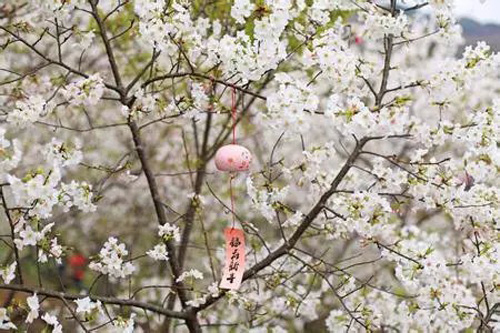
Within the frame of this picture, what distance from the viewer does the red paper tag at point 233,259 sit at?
2.60 meters

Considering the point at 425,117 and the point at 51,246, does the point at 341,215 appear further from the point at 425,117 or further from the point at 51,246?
the point at 425,117

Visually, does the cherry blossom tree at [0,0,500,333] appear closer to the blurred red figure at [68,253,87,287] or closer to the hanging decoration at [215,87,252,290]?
the hanging decoration at [215,87,252,290]

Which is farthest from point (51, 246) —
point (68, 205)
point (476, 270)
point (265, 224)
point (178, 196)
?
point (265, 224)

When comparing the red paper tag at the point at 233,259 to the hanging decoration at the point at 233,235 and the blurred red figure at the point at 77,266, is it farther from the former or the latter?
the blurred red figure at the point at 77,266

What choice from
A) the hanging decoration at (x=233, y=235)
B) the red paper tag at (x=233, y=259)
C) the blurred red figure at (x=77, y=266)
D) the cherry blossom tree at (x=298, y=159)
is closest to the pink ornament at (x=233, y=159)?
the hanging decoration at (x=233, y=235)

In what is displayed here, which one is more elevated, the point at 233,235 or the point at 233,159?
the point at 233,159

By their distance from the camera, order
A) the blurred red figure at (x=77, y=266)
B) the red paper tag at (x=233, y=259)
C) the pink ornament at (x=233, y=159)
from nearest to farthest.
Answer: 1. the pink ornament at (x=233, y=159)
2. the red paper tag at (x=233, y=259)
3. the blurred red figure at (x=77, y=266)

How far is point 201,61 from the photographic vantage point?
3633 millimetres

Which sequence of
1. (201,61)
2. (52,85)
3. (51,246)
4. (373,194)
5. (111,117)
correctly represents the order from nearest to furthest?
(51,246) → (373,194) → (52,85) → (201,61) → (111,117)

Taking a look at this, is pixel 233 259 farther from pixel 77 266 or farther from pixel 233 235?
pixel 77 266

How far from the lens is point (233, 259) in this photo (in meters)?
2.62

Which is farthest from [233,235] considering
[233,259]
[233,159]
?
[233,159]

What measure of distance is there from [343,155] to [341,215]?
184 inches

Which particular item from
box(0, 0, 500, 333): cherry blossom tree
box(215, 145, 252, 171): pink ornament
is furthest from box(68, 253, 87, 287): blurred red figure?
box(215, 145, 252, 171): pink ornament
